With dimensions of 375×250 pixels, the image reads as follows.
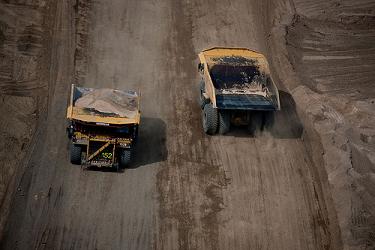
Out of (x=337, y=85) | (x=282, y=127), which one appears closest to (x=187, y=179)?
(x=282, y=127)

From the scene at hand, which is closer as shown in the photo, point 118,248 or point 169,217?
point 118,248

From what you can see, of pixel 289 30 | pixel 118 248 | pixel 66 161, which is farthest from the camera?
pixel 289 30

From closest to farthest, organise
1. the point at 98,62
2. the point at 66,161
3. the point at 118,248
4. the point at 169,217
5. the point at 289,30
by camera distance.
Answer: the point at 118,248, the point at 169,217, the point at 66,161, the point at 98,62, the point at 289,30

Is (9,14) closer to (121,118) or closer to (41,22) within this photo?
(41,22)

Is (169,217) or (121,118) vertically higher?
(121,118)

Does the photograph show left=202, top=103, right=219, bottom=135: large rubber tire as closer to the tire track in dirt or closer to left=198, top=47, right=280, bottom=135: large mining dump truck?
left=198, top=47, right=280, bottom=135: large mining dump truck

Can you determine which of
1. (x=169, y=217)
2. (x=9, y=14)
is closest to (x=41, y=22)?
(x=9, y=14)

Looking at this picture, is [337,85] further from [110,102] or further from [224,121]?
[110,102]
